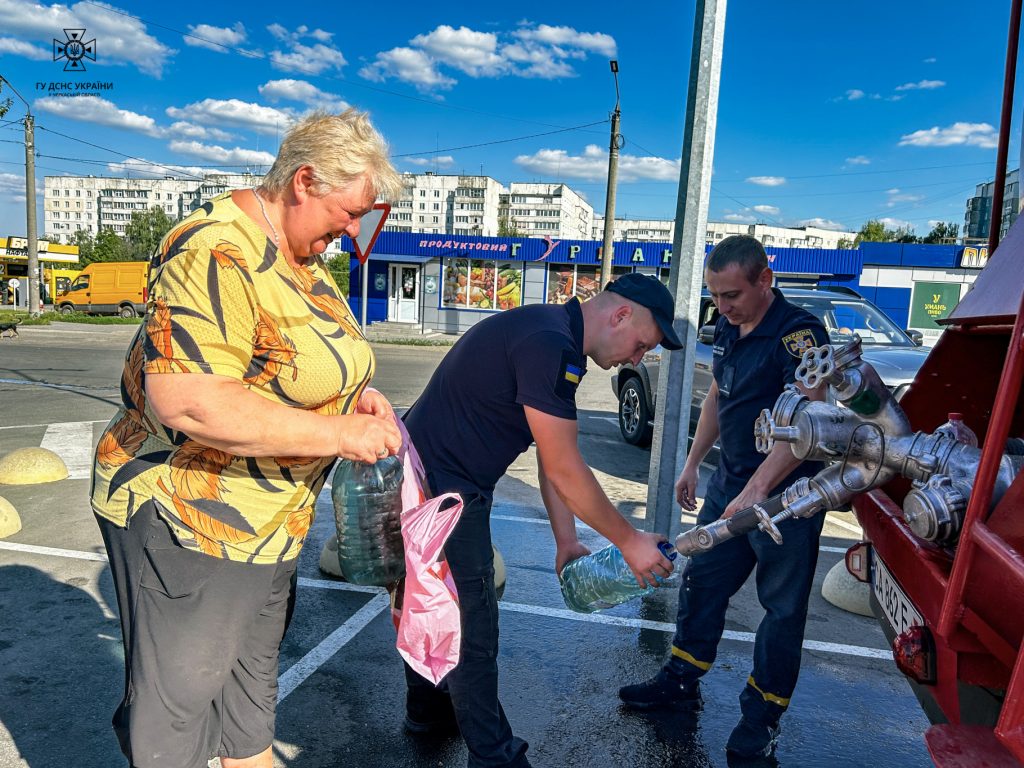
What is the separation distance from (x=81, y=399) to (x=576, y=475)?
402 inches

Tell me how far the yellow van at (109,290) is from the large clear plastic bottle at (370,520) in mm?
37567

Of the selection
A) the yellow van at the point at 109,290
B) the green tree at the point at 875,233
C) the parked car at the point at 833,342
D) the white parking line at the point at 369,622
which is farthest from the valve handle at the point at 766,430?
the green tree at the point at 875,233

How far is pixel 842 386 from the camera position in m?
1.84

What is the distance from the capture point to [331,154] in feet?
6.05

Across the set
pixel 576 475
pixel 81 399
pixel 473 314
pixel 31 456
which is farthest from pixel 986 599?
pixel 473 314

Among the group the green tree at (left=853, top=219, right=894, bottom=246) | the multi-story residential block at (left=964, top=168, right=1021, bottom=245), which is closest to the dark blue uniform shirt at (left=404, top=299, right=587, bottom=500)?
the multi-story residential block at (left=964, top=168, right=1021, bottom=245)

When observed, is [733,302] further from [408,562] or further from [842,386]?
[408,562]

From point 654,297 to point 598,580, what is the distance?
1189mm

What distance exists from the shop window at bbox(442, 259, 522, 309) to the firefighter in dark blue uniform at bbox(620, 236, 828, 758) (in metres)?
27.7

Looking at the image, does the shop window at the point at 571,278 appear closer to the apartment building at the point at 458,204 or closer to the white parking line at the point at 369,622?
the white parking line at the point at 369,622

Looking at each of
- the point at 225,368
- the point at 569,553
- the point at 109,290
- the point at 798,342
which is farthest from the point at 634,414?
the point at 109,290

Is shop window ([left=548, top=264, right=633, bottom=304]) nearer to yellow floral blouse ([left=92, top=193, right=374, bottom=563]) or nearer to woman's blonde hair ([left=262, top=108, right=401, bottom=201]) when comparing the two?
woman's blonde hair ([left=262, top=108, right=401, bottom=201])

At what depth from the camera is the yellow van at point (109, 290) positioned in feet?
118

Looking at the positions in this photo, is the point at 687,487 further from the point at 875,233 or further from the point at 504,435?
the point at 875,233
